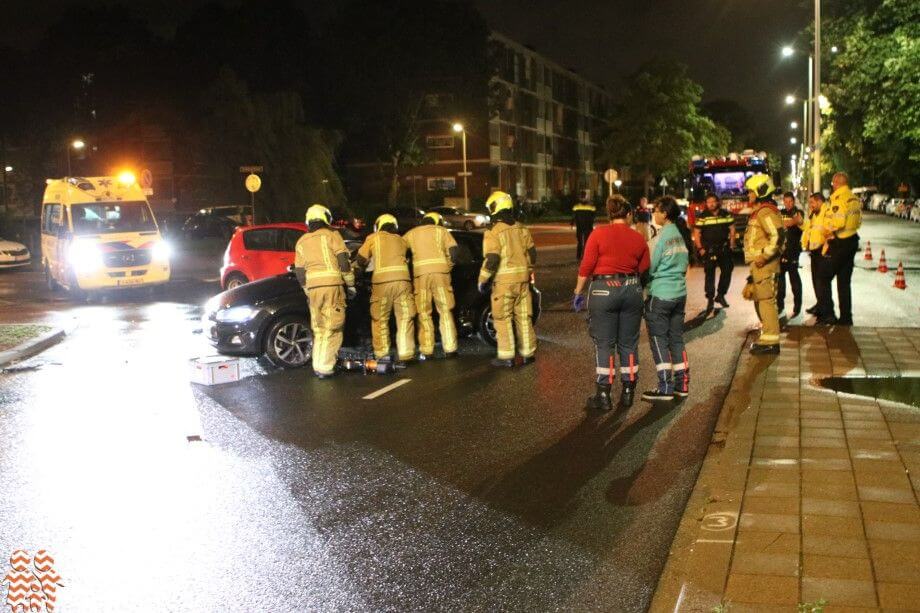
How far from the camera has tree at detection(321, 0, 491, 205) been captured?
54.1 meters

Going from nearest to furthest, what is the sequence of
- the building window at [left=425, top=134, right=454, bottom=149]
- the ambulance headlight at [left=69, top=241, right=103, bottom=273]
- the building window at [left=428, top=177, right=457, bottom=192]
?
the ambulance headlight at [left=69, top=241, right=103, bottom=273]
the building window at [left=425, top=134, right=454, bottom=149]
the building window at [left=428, top=177, right=457, bottom=192]

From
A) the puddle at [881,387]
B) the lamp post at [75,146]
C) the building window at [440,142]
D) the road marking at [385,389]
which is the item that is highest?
the building window at [440,142]

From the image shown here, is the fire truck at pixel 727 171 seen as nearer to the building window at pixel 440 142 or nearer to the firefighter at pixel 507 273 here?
the firefighter at pixel 507 273

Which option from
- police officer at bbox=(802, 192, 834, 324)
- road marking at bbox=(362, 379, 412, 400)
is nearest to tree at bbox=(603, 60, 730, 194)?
police officer at bbox=(802, 192, 834, 324)

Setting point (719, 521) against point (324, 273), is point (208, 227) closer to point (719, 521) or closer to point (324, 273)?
point (324, 273)

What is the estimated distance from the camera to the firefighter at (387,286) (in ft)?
34.5

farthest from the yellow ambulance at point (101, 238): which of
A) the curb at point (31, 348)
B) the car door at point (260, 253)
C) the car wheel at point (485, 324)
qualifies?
the car wheel at point (485, 324)

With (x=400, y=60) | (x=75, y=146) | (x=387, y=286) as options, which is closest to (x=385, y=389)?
(x=387, y=286)

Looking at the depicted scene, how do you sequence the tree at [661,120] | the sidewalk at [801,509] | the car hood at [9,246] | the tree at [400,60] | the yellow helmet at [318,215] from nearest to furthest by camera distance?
the sidewalk at [801,509], the yellow helmet at [318,215], the car hood at [9,246], the tree at [400,60], the tree at [661,120]

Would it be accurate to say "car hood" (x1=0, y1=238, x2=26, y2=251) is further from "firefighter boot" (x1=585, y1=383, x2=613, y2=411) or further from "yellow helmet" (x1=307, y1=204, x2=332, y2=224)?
"firefighter boot" (x1=585, y1=383, x2=613, y2=411)

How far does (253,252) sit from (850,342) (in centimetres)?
975

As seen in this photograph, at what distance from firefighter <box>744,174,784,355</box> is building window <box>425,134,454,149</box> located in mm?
56152

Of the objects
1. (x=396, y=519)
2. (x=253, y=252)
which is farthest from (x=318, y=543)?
(x=253, y=252)

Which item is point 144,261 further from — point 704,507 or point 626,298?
point 704,507
